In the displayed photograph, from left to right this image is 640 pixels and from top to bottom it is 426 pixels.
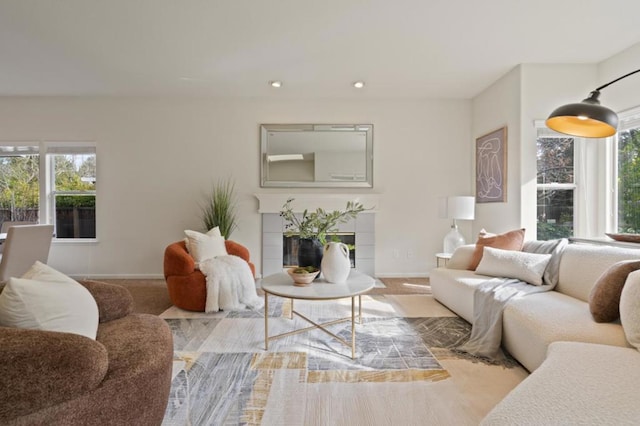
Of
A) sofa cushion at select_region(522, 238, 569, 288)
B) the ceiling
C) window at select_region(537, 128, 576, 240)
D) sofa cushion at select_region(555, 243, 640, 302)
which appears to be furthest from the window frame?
sofa cushion at select_region(555, 243, 640, 302)

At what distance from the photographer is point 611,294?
6.06ft

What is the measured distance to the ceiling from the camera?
2594 millimetres

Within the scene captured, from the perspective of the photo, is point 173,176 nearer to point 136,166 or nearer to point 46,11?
point 136,166

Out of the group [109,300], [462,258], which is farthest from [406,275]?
[109,300]

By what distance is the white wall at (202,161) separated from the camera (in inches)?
183

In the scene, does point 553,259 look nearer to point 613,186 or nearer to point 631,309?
point 631,309

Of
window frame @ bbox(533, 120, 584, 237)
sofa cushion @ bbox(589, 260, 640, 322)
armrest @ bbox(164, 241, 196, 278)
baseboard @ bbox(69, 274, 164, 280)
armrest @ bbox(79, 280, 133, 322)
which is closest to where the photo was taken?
armrest @ bbox(79, 280, 133, 322)

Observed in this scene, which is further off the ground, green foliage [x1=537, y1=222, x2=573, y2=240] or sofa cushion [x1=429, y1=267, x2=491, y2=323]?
green foliage [x1=537, y1=222, x2=573, y2=240]

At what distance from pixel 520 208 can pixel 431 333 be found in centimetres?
199

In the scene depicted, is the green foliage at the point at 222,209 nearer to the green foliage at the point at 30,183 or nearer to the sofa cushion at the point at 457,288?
the green foliage at the point at 30,183

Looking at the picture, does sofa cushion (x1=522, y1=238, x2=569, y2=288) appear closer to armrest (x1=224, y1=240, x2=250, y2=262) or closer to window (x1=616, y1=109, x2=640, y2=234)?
window (x1=616, y1=109, x2=640, y2=234)

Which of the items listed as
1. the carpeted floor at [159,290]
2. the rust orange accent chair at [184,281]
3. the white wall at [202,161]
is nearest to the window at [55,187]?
the white wall at [202,161]

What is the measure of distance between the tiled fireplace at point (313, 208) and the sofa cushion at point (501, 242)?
169 cm

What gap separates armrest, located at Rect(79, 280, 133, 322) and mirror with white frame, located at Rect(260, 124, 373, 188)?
3.05 meters
